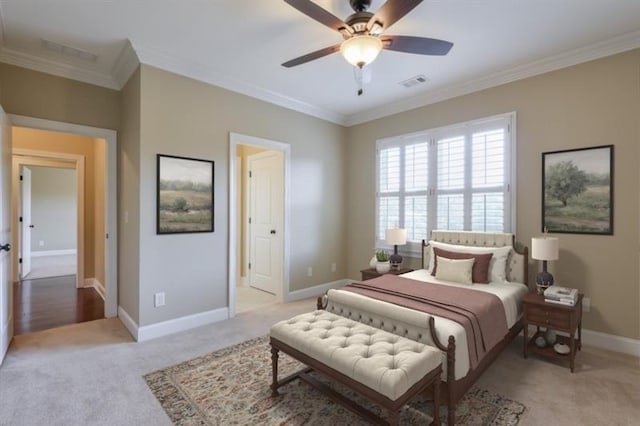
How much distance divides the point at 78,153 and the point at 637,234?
7.29 metres

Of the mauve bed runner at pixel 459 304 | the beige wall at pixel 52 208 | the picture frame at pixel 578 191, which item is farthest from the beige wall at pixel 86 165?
the picture frame at pixel 578 191

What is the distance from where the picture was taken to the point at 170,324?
3375 millimetres

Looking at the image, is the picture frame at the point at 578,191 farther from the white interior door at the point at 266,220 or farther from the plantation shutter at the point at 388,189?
the white interior door at the point at 266,220

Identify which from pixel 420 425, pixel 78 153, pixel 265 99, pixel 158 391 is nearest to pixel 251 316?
pixel 158 391

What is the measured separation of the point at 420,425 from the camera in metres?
1.92

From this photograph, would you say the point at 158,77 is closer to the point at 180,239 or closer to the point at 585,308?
the point at 180,239

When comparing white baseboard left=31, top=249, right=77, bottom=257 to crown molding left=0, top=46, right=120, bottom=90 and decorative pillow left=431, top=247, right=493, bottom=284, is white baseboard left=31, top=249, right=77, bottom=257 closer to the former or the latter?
crown molding left=0, top=46, right=120, bottom=90

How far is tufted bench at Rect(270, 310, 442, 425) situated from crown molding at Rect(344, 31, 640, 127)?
3.29 metres

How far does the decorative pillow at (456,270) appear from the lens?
321cm

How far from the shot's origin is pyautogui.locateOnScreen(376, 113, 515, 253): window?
144 inches

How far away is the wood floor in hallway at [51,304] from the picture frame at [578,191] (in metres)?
5.50

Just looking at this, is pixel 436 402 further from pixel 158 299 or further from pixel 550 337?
pixel 158 299

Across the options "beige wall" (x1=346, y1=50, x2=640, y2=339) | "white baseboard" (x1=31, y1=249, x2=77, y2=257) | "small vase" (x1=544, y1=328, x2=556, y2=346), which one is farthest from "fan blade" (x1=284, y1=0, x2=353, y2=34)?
"white baseboard" (x1=31, y1=249, x2=77, y2=257)

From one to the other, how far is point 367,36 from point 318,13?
0.36 metres
